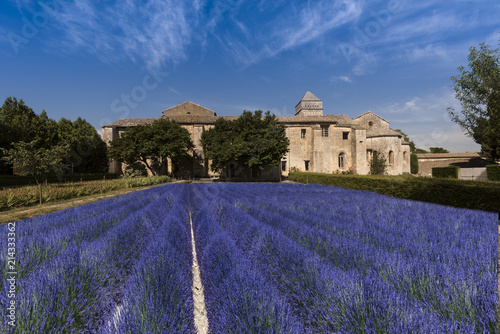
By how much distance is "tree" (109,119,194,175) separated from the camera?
90.2 feet

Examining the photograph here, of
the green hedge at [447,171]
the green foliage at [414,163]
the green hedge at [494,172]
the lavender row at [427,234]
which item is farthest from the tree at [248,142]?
the green foliage at [414,163]

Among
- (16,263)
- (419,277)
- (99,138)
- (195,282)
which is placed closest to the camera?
(419,277)

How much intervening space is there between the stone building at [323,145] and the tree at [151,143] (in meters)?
4.67

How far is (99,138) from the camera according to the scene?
37.8m

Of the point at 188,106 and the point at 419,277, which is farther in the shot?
the point at 188,106

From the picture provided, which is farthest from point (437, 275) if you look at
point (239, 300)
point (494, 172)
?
point (494, 172)

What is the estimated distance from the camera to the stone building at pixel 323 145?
33.7 meters

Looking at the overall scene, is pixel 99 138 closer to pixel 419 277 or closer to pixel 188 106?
pixel 188 106

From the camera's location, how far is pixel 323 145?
35250mm

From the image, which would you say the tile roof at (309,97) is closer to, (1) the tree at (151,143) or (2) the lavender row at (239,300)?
(1) the tree at (151,143)

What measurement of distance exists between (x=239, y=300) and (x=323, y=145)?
35.9 metres

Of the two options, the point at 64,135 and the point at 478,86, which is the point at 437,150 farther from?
the point at 64,135

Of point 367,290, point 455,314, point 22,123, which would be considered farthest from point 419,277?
point 22,123

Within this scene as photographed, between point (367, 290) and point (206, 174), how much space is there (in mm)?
32628
